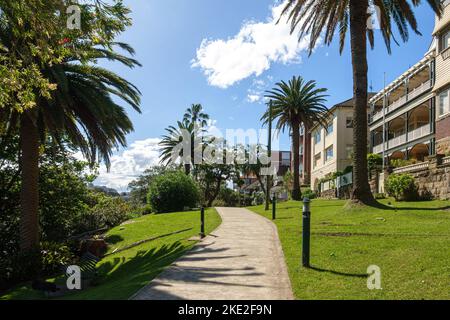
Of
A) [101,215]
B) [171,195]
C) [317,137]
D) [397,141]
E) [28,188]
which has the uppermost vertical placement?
[317,137]

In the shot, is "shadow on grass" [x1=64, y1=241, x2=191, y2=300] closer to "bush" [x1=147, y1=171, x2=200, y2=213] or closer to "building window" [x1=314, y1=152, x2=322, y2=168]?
"bush" [x1=147, y1=171, x2=200, y2=213]

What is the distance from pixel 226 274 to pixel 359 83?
526 inches

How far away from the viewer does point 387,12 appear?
66.5ft

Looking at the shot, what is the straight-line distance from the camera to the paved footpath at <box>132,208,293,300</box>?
270 inches

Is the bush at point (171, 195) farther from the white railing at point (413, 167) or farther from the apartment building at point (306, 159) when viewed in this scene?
the apartment building at point (306, 159)

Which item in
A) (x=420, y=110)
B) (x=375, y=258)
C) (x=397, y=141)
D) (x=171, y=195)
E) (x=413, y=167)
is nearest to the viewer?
(x=375, y=258)

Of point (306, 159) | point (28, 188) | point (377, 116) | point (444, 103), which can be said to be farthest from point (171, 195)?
point (306, 159)

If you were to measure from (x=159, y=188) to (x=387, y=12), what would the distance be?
19405 millimetres

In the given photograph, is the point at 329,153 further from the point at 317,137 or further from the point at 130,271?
the point at 130,271

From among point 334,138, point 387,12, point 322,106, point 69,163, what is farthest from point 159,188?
point 334,138

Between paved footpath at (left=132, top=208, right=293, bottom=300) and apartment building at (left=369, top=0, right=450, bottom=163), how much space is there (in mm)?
19963

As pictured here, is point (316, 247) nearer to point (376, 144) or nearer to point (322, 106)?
point (322, 106)

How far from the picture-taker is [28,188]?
14.7 metres
